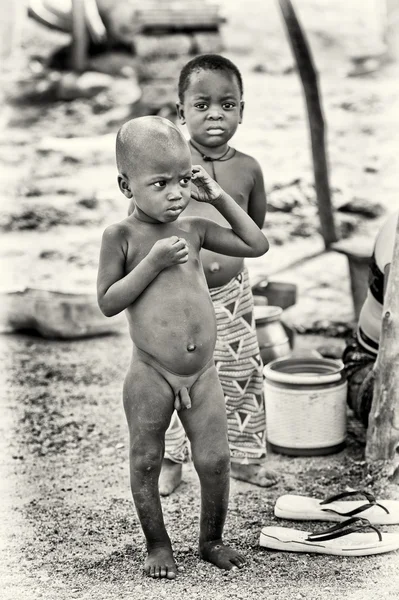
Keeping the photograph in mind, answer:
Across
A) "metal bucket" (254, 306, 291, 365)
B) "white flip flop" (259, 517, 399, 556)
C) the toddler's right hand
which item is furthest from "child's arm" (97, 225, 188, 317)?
"metal bucket" (254, 306, 291, 365)

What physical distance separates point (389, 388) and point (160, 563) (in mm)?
1233

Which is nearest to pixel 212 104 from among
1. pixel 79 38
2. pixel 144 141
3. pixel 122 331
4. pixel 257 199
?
pixel 257 199

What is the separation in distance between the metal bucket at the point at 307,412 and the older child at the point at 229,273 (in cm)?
21

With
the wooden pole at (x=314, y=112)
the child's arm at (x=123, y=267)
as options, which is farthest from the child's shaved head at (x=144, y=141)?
the wooden pole at (x=314, y=112)

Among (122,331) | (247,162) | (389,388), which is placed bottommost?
(122,331)

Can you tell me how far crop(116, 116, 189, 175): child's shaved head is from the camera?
2.49m

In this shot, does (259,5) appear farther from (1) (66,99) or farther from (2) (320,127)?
(2) (320,127)

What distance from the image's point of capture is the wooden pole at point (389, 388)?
3402mm

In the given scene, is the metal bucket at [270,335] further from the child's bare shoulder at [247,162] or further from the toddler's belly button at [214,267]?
the child's bare shoulder at [247,162]

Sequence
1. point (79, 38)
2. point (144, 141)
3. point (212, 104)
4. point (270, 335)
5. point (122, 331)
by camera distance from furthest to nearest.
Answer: point (79, 38) < point (122, 331) < point (270, 335) < point (212, 104) < point (144, 141)

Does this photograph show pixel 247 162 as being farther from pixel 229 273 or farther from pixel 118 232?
pixel 118 232

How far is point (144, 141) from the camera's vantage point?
2.50 meters

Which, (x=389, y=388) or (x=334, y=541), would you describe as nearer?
(x=334, y=541)

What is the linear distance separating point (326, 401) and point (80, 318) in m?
2.37
